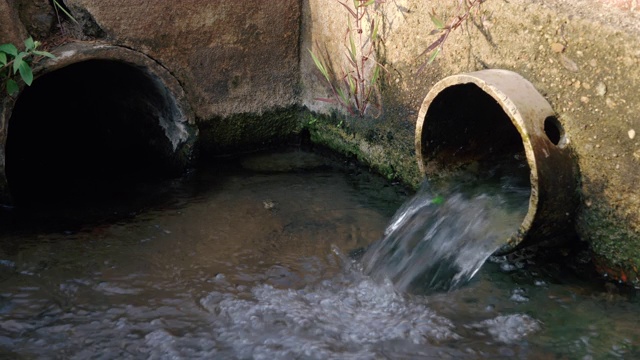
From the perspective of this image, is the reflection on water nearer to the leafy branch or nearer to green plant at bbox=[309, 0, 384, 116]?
green plant at bbox=[309, 0, 384, 116]

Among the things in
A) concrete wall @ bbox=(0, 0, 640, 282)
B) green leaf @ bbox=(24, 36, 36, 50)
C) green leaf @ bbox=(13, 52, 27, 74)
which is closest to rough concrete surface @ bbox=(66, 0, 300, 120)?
concrete wall @ bbox=(0, 0, 640, 282)

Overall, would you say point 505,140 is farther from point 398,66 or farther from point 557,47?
point 557,47

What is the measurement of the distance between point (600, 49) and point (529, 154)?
1.76ft

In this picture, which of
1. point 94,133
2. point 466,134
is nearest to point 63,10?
point 94,133

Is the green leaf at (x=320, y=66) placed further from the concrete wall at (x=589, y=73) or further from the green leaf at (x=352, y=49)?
the concrete wall at (x=589, y=73)

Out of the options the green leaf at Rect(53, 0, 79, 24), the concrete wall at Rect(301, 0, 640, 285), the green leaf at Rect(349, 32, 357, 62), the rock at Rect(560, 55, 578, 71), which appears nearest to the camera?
the concrete wall at Rect(301, 0, 640, 285)

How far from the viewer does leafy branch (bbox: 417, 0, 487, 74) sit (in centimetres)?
384

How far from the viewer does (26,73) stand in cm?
400

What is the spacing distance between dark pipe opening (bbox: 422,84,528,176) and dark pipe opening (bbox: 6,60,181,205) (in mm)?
1802

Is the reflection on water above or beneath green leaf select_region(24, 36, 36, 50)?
beneath

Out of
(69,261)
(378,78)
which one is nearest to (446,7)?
(378,78)

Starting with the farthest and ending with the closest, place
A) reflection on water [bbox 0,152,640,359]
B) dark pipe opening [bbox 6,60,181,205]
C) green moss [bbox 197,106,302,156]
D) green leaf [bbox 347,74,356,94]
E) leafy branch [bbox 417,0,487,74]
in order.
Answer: green moss [bbox 197,106,302,156] < dark pipe opening [bbox 6,60,181,205] < green leaf [bbox 347,74,356,94] < leafy branch [bbox 417,0,487,74] < reflection on water [bbox 0,152,640,359]

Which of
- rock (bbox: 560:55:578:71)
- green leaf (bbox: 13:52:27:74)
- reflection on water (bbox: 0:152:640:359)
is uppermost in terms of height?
rock (bbox: 560:55:578:71)

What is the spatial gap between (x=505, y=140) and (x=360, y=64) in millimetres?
1058
